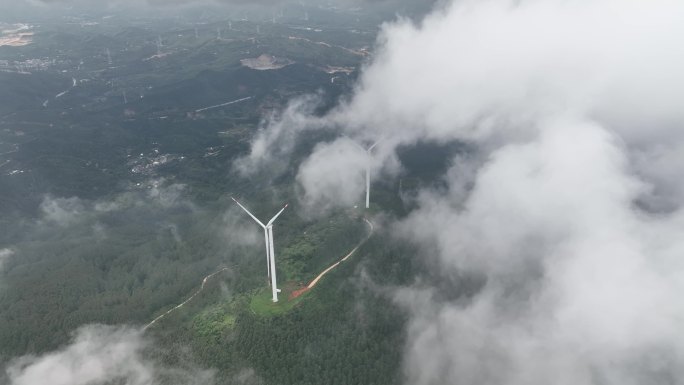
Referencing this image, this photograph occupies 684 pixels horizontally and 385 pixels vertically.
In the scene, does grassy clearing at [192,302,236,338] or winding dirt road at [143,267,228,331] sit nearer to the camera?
grassy clearing at [192,302,236,338]

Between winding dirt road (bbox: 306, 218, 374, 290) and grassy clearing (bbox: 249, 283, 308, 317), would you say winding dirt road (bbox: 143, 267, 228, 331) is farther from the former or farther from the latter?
winding dirt road (bbox: 306, 218, 374, 290)

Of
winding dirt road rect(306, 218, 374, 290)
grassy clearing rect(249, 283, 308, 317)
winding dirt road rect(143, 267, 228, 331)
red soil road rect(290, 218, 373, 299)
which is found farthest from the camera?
winding dirt road rect(306, 218, 374, 290)

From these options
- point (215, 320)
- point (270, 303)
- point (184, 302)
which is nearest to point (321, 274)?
point (270, 303)

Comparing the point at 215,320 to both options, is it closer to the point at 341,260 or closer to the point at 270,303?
the point at 270,303

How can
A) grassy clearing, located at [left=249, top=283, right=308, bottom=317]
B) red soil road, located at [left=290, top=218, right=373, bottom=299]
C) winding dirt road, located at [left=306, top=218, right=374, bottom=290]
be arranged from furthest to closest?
winding dirt road, located at [left=306, top=218, right=374, bottom=290] < red soil road, located at [left=290, top=218, right=373, bottom=299] < grassy clearing, located at [left=249, top=283, right=308, bottom=317]

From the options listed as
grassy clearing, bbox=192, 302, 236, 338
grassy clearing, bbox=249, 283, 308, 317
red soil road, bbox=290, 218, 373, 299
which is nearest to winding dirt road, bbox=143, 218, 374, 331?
red soil road, bbox=290, 218, 373, 299

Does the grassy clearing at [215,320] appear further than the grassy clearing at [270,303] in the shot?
No

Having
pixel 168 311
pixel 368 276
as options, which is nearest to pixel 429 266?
pixel 368 276

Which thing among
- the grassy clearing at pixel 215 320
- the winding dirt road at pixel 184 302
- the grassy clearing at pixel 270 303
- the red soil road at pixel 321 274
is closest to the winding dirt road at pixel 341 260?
the red soil road at pixel 321 274

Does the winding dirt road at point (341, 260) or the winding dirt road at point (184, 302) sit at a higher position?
the winding dirt road at point (341, 260)

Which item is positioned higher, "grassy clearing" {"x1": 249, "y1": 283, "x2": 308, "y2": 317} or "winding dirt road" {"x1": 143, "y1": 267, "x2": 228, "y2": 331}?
"grassy clearing" {"x1": 249, "y1": 283, "x2": 308, "y2": 317}

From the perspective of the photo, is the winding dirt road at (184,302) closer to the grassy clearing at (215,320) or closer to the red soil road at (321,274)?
the grassy clearing at (215,320)
